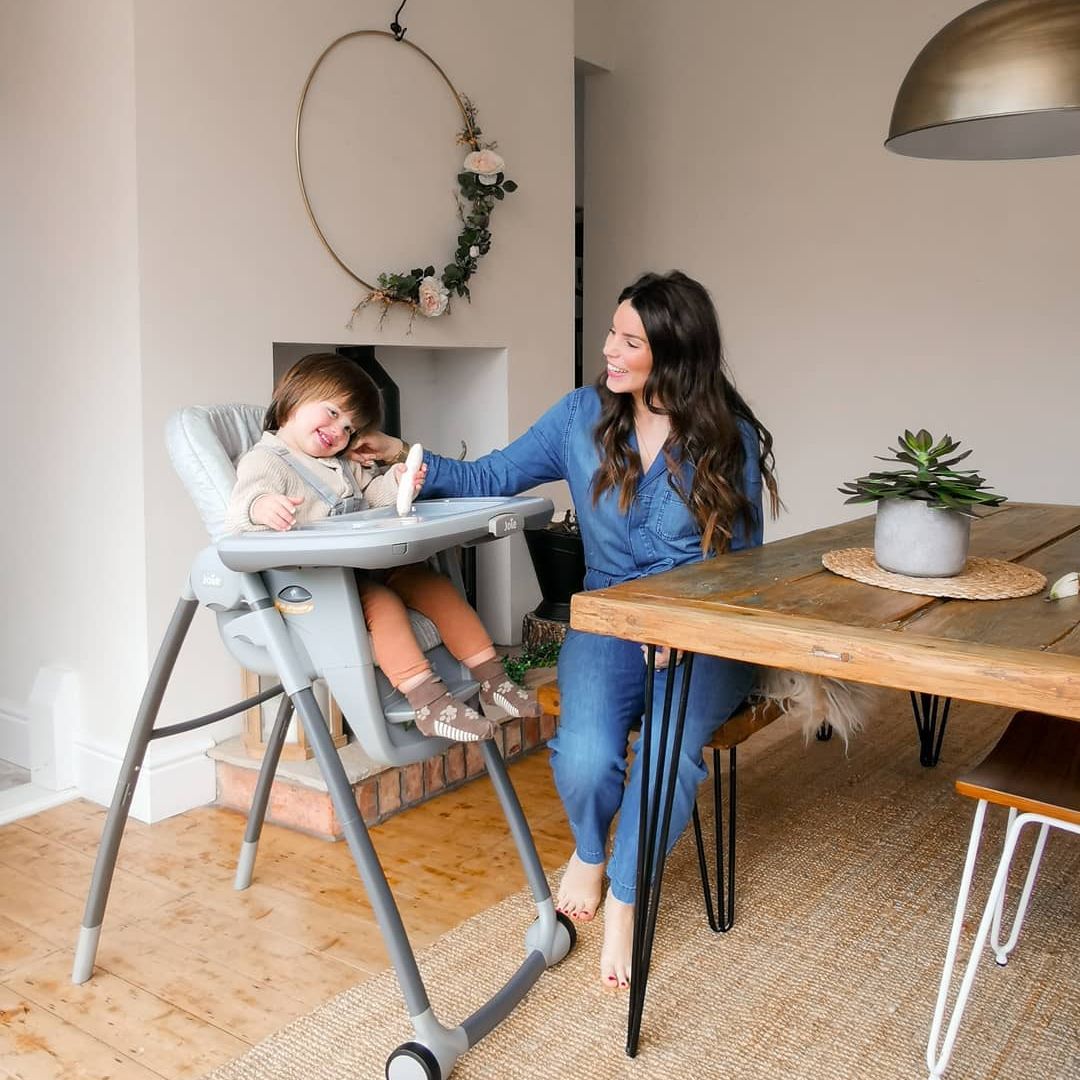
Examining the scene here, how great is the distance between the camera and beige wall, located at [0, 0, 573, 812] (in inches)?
98.9

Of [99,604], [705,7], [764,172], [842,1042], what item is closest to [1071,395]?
[764,172]

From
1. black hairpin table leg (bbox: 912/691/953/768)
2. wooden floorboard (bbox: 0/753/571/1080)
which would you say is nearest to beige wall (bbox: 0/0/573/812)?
wooden floorboard (bbox: 0/753/571/1080)

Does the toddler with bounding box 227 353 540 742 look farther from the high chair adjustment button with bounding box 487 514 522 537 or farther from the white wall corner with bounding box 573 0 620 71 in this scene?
the white wall corner with bounding box 573 0 620 71

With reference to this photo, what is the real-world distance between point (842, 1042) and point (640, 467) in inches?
41.9

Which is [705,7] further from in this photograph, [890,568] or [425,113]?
[890,568]

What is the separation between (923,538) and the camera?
5.70 ft

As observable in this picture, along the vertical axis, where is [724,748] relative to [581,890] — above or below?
above

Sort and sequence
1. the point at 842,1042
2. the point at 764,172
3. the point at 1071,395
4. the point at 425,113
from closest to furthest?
1. the point at 842,1042
2. the point at 425,113
3. the point at 1071,395
4. the point at 764,172

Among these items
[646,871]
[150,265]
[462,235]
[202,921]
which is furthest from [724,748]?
[462,235]

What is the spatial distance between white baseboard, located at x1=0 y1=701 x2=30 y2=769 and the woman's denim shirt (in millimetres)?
1484

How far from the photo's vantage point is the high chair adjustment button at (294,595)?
1727 mm

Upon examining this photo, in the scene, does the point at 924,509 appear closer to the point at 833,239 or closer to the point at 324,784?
the point at 324,784

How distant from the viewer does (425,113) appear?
3.17 m

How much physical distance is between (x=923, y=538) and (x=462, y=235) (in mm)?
1948
